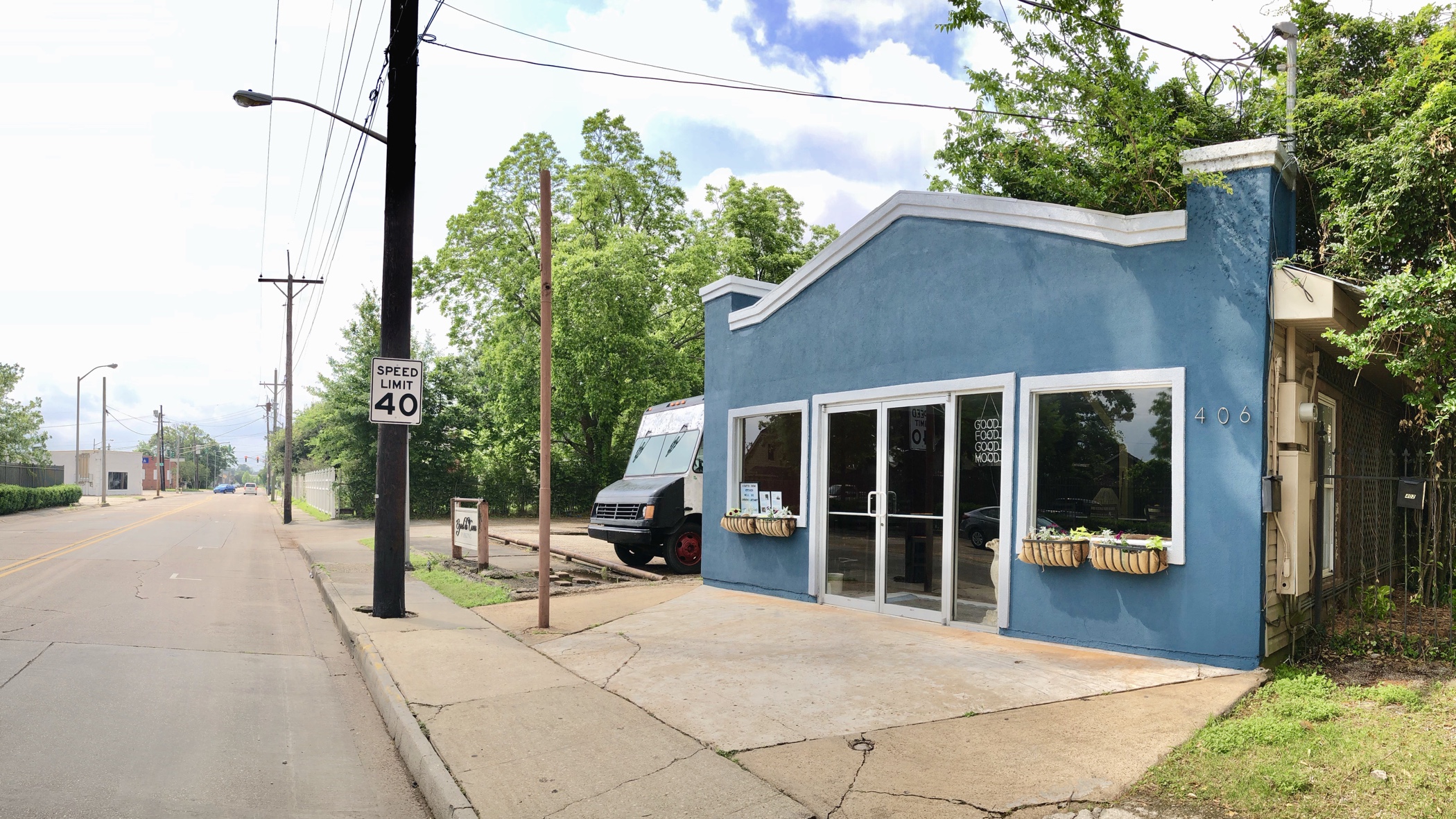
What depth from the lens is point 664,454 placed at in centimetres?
1638

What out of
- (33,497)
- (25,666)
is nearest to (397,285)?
(25,666)

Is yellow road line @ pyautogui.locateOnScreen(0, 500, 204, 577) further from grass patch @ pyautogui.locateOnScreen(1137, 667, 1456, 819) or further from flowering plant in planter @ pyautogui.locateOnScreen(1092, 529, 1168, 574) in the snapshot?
grass patch @ pyautogui.locateOnScreen(1137, 667, 1456, 819)

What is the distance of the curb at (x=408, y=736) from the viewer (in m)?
4.70

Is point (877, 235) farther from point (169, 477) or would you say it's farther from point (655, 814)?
point (169, 477)

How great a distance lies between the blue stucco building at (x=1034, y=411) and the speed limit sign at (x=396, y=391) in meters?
4.38

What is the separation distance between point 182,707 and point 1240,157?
9.22m

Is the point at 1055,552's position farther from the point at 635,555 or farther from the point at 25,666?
the point at 635,555

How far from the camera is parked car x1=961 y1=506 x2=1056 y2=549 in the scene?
870 centimetres

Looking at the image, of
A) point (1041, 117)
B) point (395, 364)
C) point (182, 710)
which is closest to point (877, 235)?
point (1041, 117)

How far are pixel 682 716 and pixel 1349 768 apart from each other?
12.8 ft

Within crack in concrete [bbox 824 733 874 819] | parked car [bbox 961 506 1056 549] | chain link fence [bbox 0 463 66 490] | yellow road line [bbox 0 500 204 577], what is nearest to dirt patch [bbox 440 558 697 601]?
parked car [bbox 961 506 1056 549]

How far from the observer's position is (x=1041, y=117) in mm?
10359

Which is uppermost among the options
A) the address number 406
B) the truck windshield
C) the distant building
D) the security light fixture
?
the security light fixture

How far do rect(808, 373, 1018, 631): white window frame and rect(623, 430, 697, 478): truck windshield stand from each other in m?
5.17
